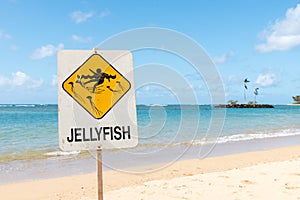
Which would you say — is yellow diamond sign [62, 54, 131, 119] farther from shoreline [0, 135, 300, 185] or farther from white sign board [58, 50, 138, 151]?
shoreline [0, 135, 300, 185]

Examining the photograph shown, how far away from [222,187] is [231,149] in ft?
24.3

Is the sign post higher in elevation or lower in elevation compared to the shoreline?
higher

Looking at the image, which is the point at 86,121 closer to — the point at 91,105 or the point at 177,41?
the point at 91,105

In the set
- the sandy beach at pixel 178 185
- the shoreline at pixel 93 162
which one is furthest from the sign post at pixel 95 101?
the shoreline at pixel 93 162

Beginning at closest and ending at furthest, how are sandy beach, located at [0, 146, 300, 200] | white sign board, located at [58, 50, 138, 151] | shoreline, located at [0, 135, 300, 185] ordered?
1. white sign board, located at [58, 50, 138, 151]
2. sandy beach, located at [0, 146, 300, 200]
3. shoreline, located at [0, 135, 300, 185]

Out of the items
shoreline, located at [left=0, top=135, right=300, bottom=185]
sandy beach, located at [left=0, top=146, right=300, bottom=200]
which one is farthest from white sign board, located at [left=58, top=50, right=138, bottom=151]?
shoreline, located at [left=0, top=135, right=300, bottom=185]

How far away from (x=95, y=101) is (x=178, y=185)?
390cm

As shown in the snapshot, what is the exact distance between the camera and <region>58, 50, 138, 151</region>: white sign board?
2.92 m

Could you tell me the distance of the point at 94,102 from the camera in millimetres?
2967

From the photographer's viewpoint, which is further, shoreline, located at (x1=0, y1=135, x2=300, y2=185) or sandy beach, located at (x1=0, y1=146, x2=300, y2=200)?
shoreline, located at (x1=0, y1=135, x2=300, y2=185)

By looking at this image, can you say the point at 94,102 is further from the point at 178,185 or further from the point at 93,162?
the point at 93,162

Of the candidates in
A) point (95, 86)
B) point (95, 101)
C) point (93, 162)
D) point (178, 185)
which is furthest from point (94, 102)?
point (93, 162)

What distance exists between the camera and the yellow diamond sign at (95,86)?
116 inches

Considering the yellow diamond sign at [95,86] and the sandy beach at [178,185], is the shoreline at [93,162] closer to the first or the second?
the sandy beach at [178,185]
